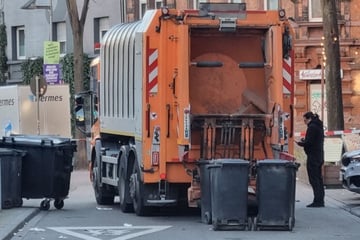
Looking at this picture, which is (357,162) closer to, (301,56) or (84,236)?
(84,236)

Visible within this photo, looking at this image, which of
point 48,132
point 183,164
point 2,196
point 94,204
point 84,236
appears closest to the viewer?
point 84,236

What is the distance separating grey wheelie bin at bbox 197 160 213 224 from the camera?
48.5ft

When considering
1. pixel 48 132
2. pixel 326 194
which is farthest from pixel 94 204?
pixel 48 132

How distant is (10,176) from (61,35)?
29.3 metres

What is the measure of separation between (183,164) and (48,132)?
19.7 meters

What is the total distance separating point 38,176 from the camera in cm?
1734

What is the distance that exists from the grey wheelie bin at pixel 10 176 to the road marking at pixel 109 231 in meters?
2.30

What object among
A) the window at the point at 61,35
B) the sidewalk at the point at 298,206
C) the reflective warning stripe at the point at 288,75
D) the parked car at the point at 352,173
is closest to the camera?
the sidewalk at the point at 298,206

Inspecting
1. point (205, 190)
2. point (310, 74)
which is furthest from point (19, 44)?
point (205, 190)

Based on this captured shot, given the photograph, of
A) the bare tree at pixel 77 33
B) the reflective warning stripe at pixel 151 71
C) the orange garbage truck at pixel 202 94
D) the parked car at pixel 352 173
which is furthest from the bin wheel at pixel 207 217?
the bare tree at pixel 77 33

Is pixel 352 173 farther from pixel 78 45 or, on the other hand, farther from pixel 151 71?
pixel 78 45

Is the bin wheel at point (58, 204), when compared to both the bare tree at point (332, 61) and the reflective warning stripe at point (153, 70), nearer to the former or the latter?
the reflective warning stripe at point (153, 70)

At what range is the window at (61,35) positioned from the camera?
149 ft

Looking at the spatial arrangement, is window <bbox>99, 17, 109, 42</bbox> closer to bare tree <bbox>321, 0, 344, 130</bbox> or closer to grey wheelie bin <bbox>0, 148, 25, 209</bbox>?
bare tree <bbox>321, 0, 344, 130</bbox>
